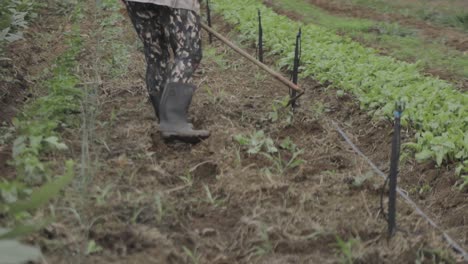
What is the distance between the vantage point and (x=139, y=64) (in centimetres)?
601

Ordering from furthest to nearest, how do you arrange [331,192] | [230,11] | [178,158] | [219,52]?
1. [230,11]
2. [219,52]
3. [178,158]
4. [331,192]

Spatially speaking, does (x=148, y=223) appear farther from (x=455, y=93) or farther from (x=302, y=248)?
(x=455, y=93)

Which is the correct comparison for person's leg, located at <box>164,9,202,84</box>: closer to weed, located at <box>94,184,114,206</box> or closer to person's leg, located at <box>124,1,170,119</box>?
person's leg, located at <box>124,1,170,119</box>

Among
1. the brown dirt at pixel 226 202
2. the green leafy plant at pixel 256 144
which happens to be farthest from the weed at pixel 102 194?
the green leafy plant at pixel 256 144

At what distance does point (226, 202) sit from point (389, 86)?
247cm

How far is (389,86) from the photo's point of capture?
16.0 ft

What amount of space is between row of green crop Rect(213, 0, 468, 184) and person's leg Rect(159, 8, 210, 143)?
4.97 feet

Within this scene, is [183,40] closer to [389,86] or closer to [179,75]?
[179,75]

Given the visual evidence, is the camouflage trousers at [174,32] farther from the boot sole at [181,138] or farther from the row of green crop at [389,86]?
the row of green crop at [389,86]

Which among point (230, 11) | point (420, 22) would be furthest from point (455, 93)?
point (420, 22)

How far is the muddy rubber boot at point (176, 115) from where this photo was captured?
143 inches

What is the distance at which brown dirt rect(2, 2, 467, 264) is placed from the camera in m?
2.45

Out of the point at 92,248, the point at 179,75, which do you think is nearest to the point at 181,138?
the point at 179,75

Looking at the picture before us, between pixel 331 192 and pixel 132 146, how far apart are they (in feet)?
4.10
